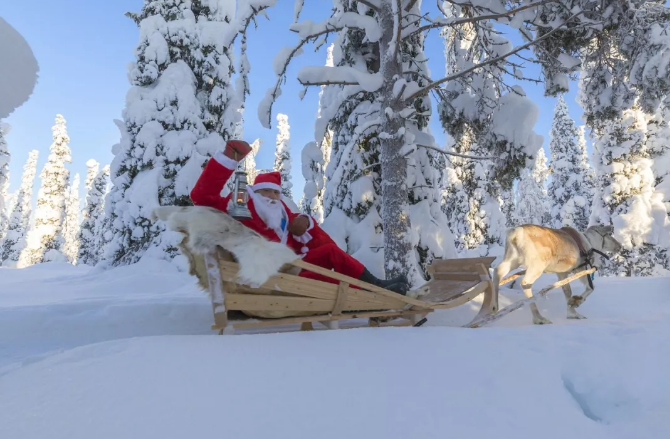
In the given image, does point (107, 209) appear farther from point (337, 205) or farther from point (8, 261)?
point (8, 261)

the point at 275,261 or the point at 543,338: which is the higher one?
the point at 275,261

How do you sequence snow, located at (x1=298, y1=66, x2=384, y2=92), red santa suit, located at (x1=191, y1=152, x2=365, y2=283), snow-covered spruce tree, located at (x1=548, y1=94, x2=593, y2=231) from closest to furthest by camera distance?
red santa suit, located at (x1=191, y1=152, x2=365, y2=283)
snow, located at (x1=298, y1=66, x2=384, y2=92)
snow-covered spruce tree, located at (x1=548, y1=94, x2=593, y2=231)

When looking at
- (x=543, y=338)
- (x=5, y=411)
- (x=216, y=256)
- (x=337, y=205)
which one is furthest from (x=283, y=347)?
(x=337, y=205)

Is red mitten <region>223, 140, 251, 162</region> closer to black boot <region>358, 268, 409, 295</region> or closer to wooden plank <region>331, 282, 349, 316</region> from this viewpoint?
wooden plank <region>331, 282, 349, 316</region>

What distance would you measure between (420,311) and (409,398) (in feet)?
6.49

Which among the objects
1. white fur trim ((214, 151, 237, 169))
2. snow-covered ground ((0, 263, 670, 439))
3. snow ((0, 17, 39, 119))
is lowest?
snow-covered ground ((0, 263, 670, 439))

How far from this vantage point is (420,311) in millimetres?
3920

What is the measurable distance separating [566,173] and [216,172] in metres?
34.9

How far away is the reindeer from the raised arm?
384cm

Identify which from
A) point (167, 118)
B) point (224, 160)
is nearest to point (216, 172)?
point (224, 160)

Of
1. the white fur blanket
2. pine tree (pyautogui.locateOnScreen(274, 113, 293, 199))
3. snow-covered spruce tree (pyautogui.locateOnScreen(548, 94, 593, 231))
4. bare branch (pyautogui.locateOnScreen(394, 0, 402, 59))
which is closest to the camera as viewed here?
the white fur blanket

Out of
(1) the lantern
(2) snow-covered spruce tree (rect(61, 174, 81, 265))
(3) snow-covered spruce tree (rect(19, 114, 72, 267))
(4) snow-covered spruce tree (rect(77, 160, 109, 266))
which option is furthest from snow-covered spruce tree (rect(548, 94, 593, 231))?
(2) snow-covered spruce tree (rect(61, 174, 81, 265))

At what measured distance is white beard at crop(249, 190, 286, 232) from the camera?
416 centimetres

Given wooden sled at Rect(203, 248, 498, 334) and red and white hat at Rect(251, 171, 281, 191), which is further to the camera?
red and white hat at Rect(251, 171, 281, 191)
